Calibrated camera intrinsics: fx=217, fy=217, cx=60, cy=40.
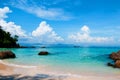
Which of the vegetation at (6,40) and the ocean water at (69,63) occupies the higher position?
the vegetation at (6,40)

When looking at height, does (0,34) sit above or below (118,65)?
above

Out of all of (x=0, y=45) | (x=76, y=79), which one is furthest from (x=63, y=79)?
(x=0, y=45)

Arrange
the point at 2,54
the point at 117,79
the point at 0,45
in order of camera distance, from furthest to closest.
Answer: the point at 0,45 → the point at 2,54 → the point at 117,79

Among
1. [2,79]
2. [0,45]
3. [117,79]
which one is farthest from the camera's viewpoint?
[0,45]

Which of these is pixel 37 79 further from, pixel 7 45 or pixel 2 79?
pixel 7 45

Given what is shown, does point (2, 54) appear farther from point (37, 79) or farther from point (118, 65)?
point (37, 79)

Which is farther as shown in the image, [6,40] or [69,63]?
[6,40]

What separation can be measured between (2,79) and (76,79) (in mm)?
3827

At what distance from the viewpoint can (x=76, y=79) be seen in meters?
11.6

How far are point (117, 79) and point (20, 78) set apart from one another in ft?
17.8

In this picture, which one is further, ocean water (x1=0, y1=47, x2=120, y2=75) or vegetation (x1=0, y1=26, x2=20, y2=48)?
vegetation (x1=0, y1=26, x2=20, y2=48)

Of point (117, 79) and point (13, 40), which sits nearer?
point (117, 79)

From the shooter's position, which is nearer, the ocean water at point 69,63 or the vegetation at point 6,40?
the ocean water at point 69,63

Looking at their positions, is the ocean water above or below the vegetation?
below
